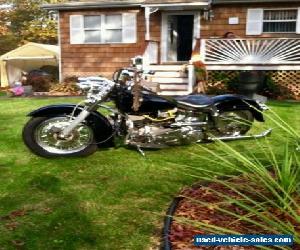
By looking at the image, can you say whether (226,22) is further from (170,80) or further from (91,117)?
(91,117)

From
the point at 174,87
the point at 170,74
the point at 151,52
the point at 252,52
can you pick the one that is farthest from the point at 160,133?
the point at 151,52

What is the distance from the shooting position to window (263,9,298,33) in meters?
15.6

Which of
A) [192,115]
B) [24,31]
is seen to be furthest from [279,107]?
[24,31]

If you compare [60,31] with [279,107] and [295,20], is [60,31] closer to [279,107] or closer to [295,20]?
[295,20]

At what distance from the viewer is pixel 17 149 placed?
634 centimetres

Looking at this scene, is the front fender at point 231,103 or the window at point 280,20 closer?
the front fender at point 231,103

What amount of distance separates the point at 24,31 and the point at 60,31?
1595cm

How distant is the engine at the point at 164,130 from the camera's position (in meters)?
5.76

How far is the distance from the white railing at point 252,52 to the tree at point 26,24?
19.7 m

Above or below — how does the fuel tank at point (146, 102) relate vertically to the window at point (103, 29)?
below

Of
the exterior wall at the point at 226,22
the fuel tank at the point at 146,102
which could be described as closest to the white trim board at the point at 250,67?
the exterior wall at the point at 226,22

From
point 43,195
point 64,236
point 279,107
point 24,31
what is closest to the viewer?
point 64,236

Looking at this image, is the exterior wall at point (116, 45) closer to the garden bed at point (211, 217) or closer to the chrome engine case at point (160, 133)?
the chrome engine case at point (160, 133)

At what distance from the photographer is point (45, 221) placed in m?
3.80
